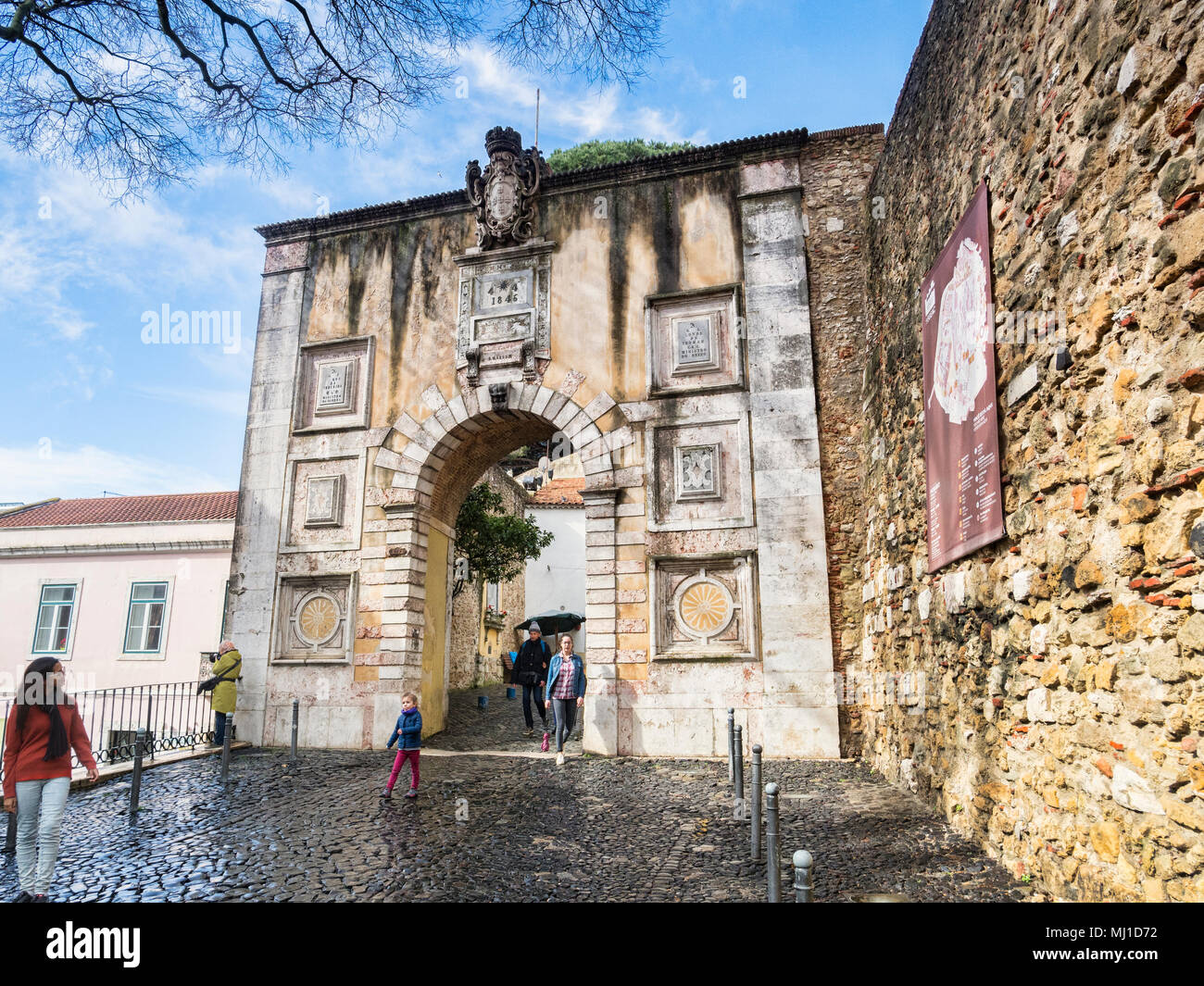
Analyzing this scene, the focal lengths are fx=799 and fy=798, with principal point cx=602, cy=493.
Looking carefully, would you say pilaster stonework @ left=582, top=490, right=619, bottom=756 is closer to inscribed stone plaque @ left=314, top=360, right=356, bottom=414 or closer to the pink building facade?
inscribed stone plaque @ left=314, top=360, right=356, bottom=414

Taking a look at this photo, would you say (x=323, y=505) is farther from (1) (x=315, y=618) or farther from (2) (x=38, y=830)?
(2) (x=38, y=830)

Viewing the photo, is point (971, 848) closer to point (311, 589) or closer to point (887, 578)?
point (887, 578)

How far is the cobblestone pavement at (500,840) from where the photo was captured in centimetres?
505

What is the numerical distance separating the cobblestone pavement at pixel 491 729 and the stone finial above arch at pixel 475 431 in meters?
3.36

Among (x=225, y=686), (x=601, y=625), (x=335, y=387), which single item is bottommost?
(x=225, y=686)

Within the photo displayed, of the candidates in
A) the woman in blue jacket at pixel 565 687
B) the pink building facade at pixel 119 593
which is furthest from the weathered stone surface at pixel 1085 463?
the pink building facade at pixel 119 593

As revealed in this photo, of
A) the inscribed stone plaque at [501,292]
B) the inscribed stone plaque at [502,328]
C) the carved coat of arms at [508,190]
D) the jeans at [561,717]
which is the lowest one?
the jeans at [561,717]

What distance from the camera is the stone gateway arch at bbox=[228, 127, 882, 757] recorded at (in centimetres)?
1020

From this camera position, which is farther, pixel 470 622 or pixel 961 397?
pixel 470 622

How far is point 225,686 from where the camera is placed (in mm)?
10859

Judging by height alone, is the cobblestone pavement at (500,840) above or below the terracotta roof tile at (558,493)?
below

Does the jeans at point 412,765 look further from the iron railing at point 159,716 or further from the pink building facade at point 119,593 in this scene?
the pink building facade at point 119,593

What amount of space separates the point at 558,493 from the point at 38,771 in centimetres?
2434

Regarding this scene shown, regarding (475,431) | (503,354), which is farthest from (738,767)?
(503,354)
